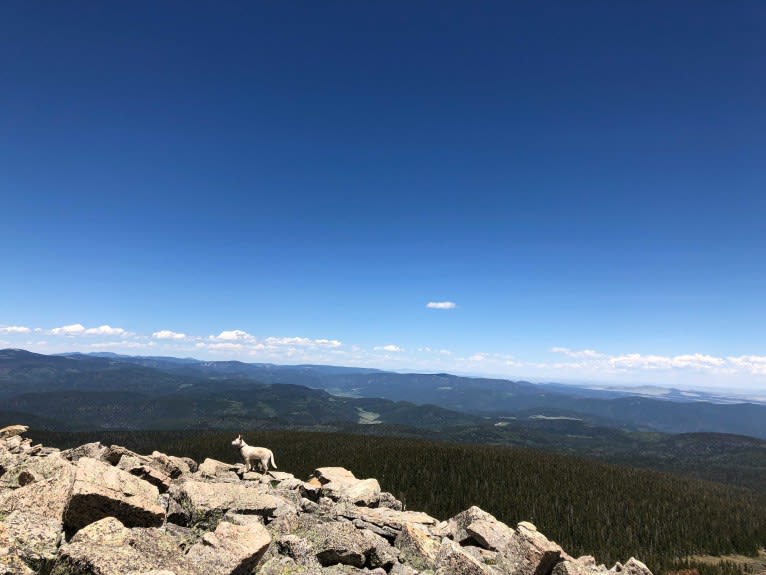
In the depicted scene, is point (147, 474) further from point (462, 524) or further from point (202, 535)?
A: point (462, 524)

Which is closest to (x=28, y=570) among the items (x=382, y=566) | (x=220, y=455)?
(x=382, y=566)

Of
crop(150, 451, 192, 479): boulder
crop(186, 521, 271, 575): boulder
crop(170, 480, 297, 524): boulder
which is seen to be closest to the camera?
crop(186, 521, 271, 575): boulder

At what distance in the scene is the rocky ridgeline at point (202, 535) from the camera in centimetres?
1000

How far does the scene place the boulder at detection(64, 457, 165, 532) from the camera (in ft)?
40.9

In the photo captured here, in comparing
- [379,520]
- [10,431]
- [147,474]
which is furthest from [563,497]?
[10,431]

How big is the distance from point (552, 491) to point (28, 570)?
11133 cm

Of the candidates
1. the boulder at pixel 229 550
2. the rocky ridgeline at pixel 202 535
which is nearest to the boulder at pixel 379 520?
the rocky ridgeline at pixel 202 535

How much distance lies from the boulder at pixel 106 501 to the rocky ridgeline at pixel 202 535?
31 mm

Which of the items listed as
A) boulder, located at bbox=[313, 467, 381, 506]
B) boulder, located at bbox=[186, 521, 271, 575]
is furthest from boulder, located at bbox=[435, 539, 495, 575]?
boulder, located at bbox=[313, 467, 381, 506]

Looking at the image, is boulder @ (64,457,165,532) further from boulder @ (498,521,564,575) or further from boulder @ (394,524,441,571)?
boulder @ (498,521,564,575)

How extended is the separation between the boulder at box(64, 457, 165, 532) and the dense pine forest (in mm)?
67736

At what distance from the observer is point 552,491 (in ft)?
327

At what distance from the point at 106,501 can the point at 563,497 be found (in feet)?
355

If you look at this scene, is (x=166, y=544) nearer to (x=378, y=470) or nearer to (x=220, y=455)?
(x=378, y=470)
